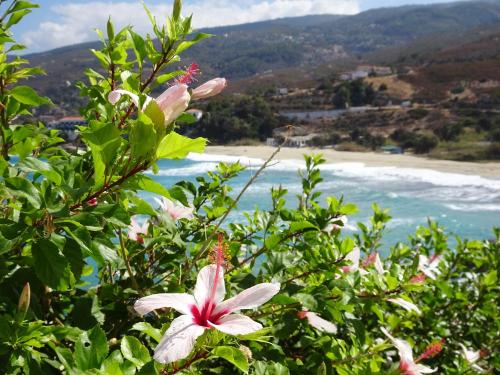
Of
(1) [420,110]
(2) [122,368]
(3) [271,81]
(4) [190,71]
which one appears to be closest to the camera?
(2) [122,368]

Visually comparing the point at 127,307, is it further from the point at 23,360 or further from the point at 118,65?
the point at 118,65

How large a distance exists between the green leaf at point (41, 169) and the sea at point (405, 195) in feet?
33.3

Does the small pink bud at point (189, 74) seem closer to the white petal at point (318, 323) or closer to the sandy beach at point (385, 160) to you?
the white petal at point (318, 323)

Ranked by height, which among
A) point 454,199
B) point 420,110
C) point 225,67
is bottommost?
point 454,199

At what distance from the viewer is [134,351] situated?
26.5 inches

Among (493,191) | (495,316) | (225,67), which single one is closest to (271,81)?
(225,67)

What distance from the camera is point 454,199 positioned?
1755cm

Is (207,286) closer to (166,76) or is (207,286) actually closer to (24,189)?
(24,189)

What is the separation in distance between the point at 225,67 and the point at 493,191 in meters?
91.3

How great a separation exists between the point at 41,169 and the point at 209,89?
0.33 m

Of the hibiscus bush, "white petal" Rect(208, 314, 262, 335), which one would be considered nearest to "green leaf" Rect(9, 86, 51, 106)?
the hibiscus bush

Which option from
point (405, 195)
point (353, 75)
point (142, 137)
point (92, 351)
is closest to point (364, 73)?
point (353, 75)

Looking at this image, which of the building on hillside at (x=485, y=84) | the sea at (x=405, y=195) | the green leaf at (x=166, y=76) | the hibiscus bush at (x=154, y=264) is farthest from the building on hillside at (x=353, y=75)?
the green leaf at (x=166, y=76)

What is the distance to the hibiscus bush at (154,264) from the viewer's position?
26.9 inches
